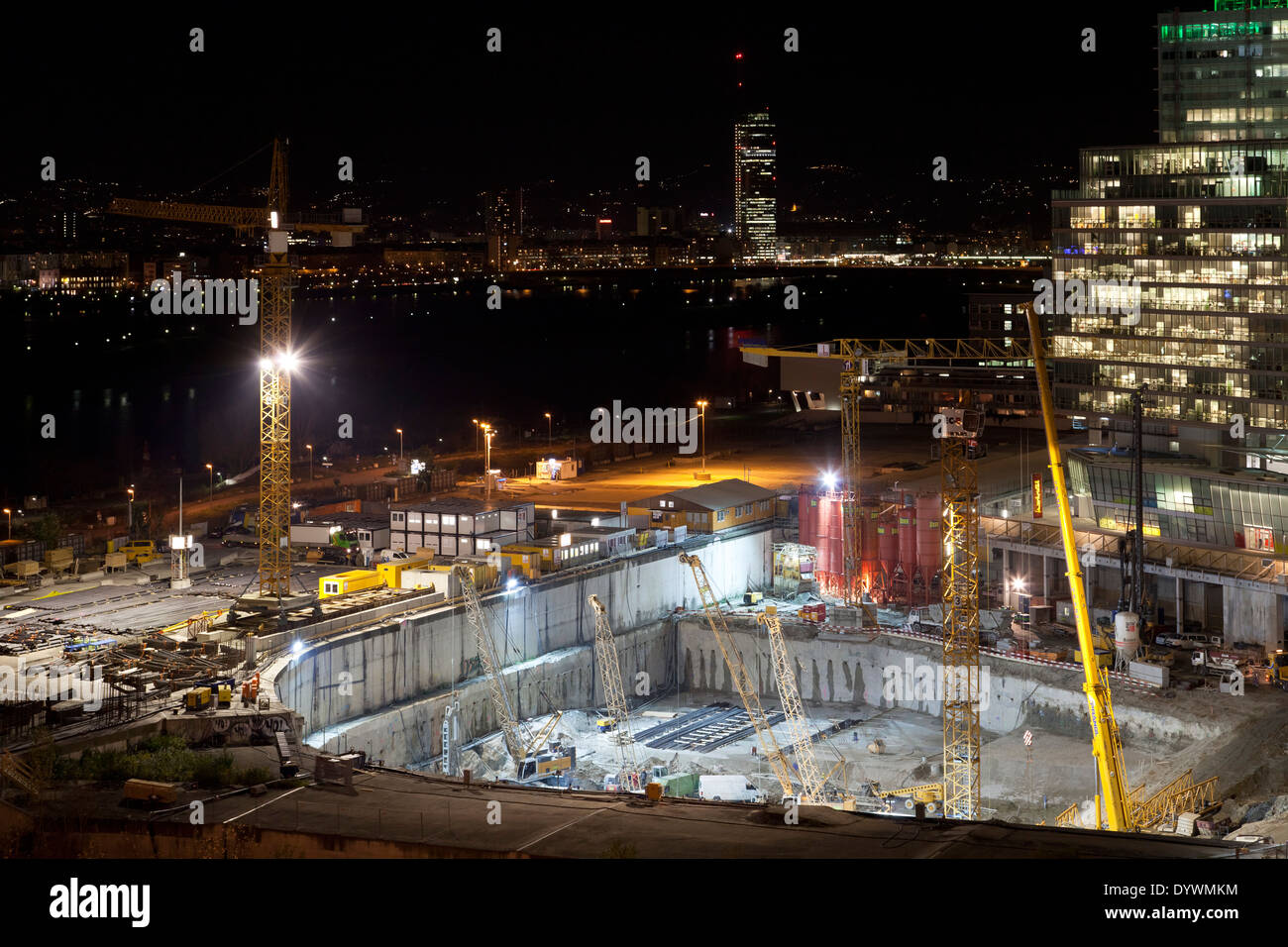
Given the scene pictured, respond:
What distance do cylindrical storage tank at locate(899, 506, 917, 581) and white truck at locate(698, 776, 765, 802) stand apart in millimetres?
14652

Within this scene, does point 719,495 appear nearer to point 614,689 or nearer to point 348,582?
point 614,689

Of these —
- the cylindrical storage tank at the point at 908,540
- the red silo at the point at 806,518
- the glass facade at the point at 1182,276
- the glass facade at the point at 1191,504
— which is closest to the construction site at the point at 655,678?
the cylindrical storage tank at the point at 908,540

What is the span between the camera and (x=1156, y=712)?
3512cm

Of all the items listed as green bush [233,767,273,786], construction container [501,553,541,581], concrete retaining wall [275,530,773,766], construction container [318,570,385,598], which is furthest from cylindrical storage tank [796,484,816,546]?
green bush [233,767,273,786]

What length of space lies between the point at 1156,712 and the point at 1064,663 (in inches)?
120

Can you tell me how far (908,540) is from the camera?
151 feet

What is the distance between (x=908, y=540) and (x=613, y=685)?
1030cm

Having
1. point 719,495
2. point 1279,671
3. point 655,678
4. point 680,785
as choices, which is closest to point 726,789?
point 680,785

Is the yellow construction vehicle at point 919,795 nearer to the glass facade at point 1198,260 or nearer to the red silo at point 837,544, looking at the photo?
the red silo at point 837,544

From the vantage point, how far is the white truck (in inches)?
1267

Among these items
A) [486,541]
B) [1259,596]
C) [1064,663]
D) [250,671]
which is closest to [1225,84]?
[1259,596]

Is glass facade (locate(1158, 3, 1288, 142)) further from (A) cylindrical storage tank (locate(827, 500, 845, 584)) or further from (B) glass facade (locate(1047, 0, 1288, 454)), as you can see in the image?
(A) cylindrical storage tank (locate(827, 500, 845, 584))

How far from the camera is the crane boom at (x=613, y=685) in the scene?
35.6 metres

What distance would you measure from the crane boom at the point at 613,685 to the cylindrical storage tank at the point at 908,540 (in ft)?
30.3
